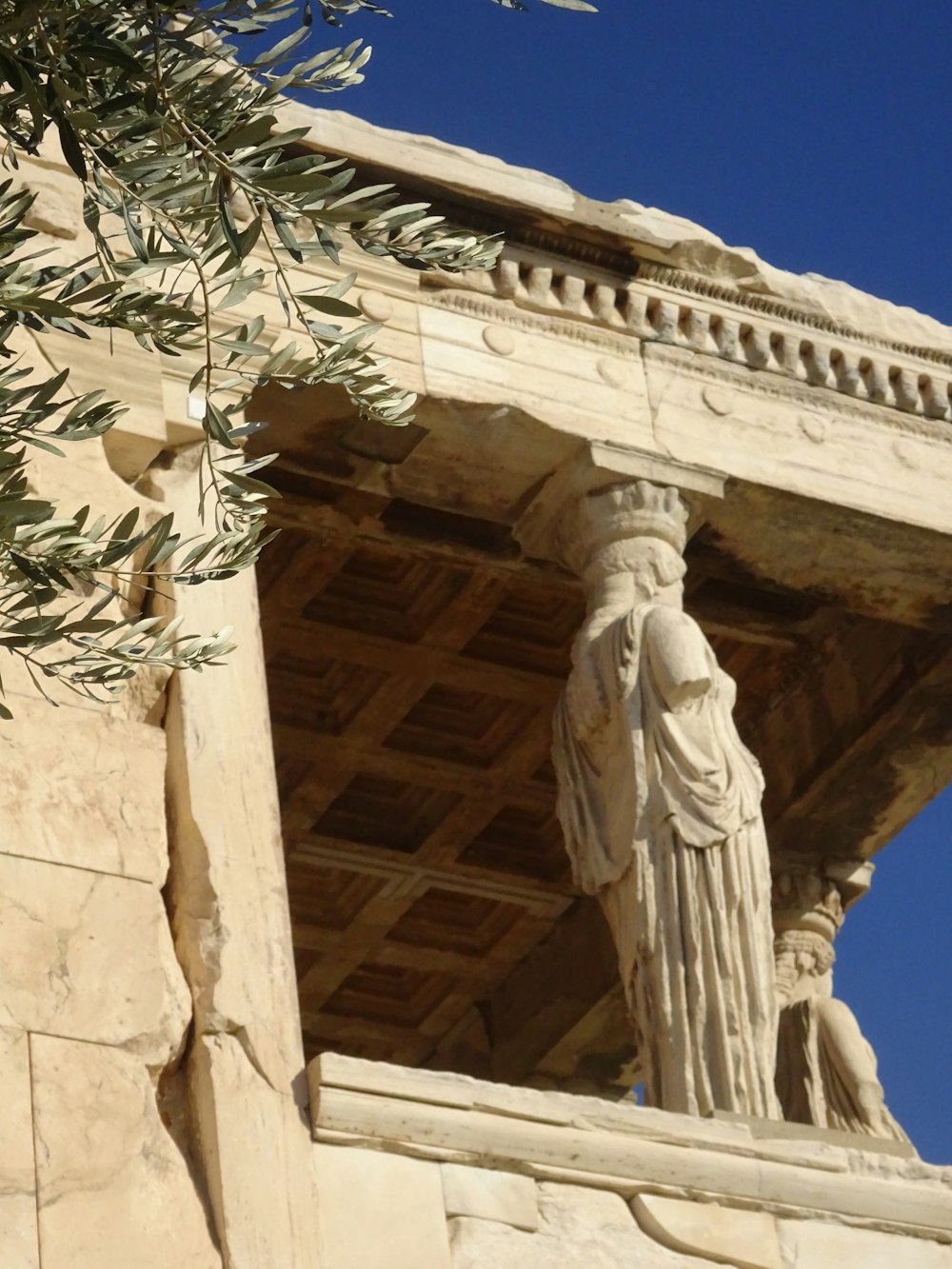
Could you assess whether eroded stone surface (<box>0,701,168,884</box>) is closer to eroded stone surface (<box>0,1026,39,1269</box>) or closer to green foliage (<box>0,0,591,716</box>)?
eroded stone surface (<box>0,1026,39,1269</box>)

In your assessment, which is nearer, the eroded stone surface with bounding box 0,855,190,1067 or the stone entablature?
the eroded stone surface with bounding box 0,855,190,1067

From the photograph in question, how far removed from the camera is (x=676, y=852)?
7113mm

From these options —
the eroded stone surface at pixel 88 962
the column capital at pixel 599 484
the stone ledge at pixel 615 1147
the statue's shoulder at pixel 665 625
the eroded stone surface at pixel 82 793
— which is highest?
the column capital at pixel 599 484

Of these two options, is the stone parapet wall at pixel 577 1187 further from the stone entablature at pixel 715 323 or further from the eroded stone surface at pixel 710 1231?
the stone entablature at pixel 715 323

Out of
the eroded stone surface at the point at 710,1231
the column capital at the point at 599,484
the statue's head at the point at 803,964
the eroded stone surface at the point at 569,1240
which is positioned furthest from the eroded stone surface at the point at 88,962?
the statue's head at the point at 803,964

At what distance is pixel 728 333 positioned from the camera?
8.32 m

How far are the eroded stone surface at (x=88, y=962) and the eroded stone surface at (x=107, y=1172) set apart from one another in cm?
6

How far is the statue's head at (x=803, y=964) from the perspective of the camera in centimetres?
909

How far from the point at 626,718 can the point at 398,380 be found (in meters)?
1.12

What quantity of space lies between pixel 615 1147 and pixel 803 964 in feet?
9.91

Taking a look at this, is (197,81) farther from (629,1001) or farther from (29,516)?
(629,1001)

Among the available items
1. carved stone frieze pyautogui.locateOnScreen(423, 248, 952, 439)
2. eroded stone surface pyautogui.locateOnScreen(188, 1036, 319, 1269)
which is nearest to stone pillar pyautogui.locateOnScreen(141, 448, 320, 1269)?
eroded stone surface pyautogui.locateOnScreen(188, 1036, 319, 1269)

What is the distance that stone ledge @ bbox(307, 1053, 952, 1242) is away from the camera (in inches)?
238

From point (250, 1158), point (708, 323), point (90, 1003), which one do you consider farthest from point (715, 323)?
point (250, 1158)
